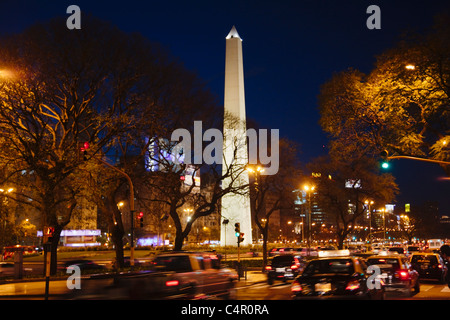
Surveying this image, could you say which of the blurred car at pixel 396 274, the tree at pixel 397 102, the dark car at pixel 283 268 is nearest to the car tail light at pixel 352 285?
the blurred car at pixel 396 274

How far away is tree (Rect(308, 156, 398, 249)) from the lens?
5534 cm

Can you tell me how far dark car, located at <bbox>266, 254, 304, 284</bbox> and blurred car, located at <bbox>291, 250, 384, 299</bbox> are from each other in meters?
16.9

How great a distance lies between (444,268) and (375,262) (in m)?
9.36

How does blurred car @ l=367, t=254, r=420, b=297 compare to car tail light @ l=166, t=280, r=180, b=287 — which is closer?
car tail light @ l=166, t=280, r=180, b=287

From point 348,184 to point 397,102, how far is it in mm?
35319

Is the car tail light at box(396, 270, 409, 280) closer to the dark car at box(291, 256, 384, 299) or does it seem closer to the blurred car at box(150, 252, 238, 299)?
the dark car at box(291, 256, 384, 299)

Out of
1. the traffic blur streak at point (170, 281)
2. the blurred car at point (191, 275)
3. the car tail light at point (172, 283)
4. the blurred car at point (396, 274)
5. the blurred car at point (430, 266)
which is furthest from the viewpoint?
the blurred car at point (430, 266)

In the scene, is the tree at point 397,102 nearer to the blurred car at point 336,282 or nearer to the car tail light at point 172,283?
the blurred car at point 336,282

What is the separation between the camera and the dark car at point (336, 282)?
12406 mm

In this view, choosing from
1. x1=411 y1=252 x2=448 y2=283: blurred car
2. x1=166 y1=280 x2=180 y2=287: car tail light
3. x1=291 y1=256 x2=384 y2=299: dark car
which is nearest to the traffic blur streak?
x1=166 y1=280 x2=180 y2=287: car tail light

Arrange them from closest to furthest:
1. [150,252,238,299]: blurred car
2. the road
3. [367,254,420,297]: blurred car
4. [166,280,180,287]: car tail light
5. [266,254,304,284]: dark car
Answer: [166,280,180,287]: car tail light → [150,252,238,299]: blurred car → the road → [367,254,420,297]: blurred car → [266,254,304,284]: dark car

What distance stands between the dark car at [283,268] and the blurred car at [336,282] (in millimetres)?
16854
